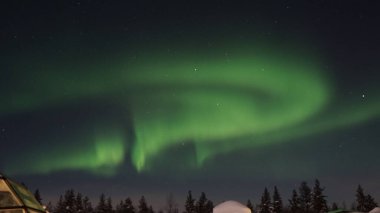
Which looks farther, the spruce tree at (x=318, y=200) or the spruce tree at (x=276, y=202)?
the spruce tree at (x=276, y=202)

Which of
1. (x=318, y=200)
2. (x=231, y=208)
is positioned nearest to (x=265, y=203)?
(x=318, y=200)

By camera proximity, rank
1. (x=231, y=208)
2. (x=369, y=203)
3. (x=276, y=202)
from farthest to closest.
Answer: (x=276, y=202), (x=369, y=203), (x=231, y=208)

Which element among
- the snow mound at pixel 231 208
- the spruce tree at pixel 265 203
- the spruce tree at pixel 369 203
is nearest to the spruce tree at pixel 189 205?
the spruce tree at pixel 265 203

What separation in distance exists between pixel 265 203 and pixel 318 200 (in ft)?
36.6

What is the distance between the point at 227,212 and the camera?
27.3 m

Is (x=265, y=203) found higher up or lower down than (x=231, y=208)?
higher up

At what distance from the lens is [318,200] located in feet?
216

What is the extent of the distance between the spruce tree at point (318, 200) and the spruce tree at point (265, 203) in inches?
382

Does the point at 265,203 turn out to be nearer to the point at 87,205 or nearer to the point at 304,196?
the point at 304,196

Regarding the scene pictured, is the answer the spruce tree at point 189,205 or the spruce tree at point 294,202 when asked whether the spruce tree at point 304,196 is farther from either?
the spruce tree at point 189,205

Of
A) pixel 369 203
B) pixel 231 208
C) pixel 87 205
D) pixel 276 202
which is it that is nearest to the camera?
pixel 231 208

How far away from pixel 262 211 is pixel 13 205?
61168mm

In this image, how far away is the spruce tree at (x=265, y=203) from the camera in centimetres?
7400

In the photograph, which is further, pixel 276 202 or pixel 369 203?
pixel 276 202
